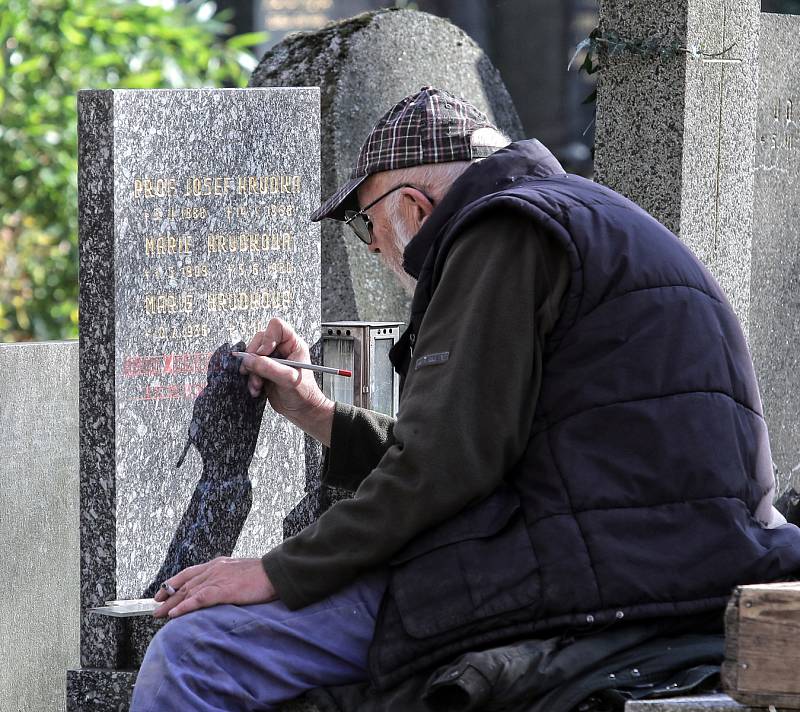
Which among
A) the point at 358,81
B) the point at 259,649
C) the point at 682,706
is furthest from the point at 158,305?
the point at 358,81

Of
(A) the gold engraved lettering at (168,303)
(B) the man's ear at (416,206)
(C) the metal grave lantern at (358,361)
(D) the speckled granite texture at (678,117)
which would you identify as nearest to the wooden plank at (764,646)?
(B) the man's ear at (416,206)

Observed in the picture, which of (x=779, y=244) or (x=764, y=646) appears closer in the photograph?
(x=764, y=646)

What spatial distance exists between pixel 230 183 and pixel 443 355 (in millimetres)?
1352

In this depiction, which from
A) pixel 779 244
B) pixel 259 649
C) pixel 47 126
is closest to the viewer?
pixel 259 649

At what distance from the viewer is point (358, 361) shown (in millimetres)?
4375

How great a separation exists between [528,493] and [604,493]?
14 centimetres

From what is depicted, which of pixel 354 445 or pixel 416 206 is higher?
pixel 416 206

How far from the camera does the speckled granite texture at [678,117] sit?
16.4 ft

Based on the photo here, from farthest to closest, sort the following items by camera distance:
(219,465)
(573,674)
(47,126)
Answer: (47,126)
(219,465)
(573,674)

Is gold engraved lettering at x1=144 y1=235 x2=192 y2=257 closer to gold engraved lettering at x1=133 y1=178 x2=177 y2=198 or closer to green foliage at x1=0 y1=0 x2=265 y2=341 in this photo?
gold engraved lettering at x1=133 y1=178 x2=177 y2=198

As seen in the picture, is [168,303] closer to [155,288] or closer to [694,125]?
[155,288]

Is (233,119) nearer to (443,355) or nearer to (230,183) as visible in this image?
(230,183)

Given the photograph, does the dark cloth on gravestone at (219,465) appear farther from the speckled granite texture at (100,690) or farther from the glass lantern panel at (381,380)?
the glass lantern panel at (381,380)

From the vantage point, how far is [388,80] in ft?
19.6
